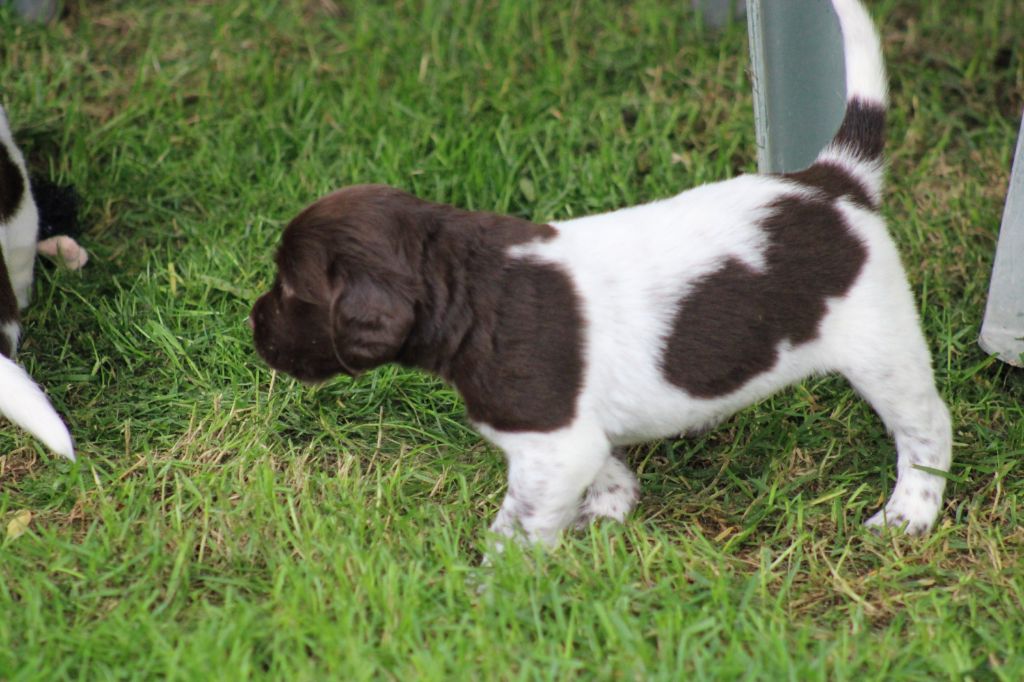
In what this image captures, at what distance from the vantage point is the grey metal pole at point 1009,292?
162 inches

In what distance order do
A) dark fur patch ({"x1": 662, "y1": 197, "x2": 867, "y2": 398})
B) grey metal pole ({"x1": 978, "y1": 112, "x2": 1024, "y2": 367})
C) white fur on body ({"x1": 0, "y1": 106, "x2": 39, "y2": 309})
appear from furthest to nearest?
white fur on body ({"x1": 0, "y1": 106, "x2": 39, "y2": 309}) < grey metal pole ({"x1": 978, "y1": 112, "x2": 1024, "y2": 367}) < dark fur patch ({"x1": 662, "y1": 197, "x2": 867, "y2": 398})

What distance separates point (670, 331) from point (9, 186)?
7.90 feet

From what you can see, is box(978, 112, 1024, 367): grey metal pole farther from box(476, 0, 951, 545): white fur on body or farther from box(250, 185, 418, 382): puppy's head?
box(250, 185, 418, 382): puppy's head

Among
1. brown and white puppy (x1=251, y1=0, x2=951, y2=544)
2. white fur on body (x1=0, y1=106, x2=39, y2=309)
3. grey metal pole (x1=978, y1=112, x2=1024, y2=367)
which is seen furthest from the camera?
white fur on body (x1=0, y1=106, x2=39, y2=309)

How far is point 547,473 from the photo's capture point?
3199 mm

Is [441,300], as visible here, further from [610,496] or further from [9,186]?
[9,186]

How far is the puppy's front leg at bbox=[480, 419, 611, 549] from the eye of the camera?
319 cm

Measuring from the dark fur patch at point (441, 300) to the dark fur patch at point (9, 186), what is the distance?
1480 millimetres

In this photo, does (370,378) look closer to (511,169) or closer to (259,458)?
(259,458)

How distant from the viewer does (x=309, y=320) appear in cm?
321

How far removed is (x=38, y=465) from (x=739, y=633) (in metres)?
2.26

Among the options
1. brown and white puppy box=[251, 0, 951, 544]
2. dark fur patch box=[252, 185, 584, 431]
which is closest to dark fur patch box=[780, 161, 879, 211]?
brown and white puppy box=[251, 0, 951, 544]

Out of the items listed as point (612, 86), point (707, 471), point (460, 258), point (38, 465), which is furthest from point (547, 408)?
point (612, 86)

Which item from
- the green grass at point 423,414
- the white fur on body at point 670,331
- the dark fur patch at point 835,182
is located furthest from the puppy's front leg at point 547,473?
the dark fur patch at point 835,182
